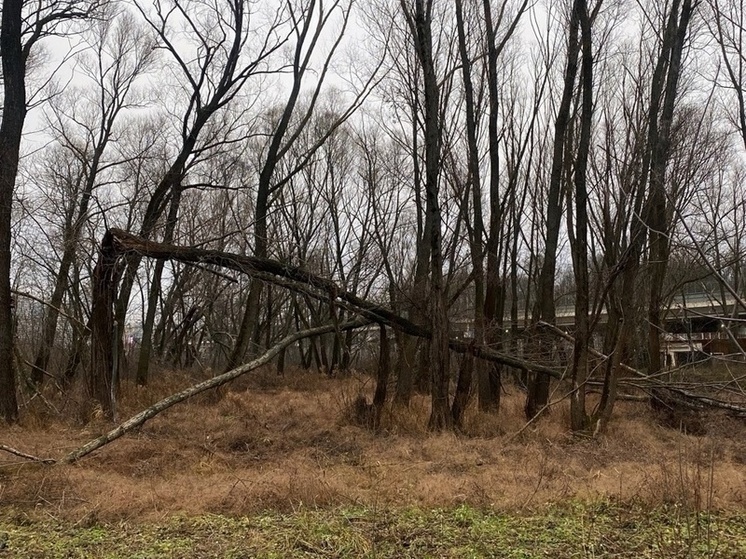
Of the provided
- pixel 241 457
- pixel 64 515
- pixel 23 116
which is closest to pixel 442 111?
pixel 23 116

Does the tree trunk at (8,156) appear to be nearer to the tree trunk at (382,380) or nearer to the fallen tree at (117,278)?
the fallen tree at (117,278)

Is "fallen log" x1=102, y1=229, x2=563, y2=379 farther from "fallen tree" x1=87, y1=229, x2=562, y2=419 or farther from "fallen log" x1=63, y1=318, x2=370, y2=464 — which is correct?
"fallen log" x1=63, y1=318, x2=370, y2=464

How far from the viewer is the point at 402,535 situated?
420cm

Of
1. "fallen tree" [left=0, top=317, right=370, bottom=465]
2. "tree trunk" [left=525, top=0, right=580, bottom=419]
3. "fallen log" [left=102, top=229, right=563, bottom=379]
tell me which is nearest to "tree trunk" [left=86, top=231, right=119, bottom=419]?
"fallen log" [left=102, top=229, right=563, bottom=379]

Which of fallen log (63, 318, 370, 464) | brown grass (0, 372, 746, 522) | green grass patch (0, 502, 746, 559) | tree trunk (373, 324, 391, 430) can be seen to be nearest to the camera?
green grass patch (0, 502, 746, 559)

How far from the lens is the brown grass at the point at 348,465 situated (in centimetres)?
496

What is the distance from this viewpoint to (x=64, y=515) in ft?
15.1

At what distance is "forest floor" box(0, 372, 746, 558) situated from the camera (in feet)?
13.1

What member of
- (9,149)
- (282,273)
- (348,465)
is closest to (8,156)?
(9,149)

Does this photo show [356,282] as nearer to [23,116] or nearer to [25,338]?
[25,338]

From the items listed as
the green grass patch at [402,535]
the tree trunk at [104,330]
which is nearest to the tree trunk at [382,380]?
the tree trunk at [104,330]

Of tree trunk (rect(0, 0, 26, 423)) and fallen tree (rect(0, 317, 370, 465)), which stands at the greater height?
tree trunk (rect(0, 0, 26, 423))

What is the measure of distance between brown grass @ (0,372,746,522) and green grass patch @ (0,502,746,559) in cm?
23

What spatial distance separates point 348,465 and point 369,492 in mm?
1283
